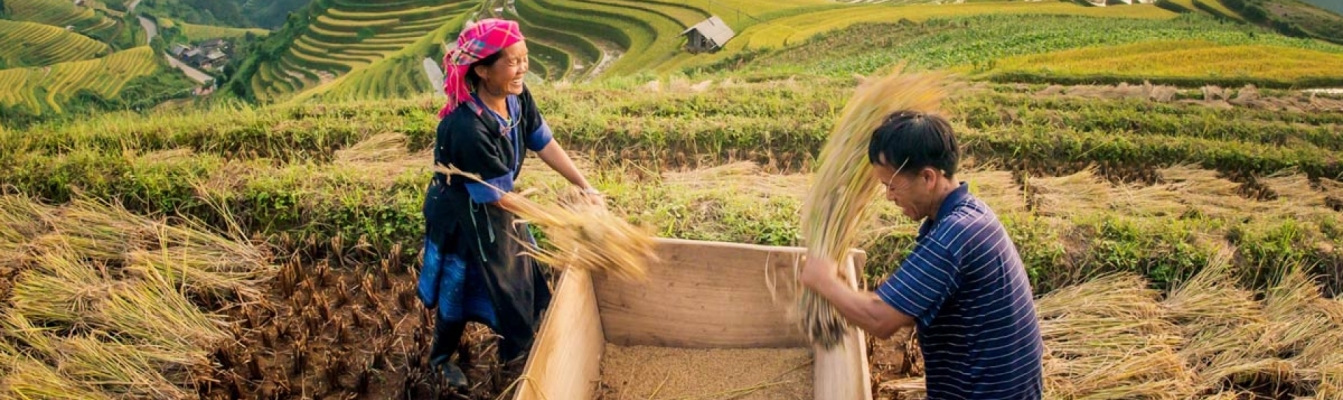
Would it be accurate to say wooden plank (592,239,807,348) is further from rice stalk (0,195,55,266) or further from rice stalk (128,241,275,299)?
rice stalk (0,195,55,266)

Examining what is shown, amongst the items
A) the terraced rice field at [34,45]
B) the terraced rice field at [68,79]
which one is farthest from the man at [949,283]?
the terraced rice field at [34,45]

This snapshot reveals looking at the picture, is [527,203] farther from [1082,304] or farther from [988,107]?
[988,107]

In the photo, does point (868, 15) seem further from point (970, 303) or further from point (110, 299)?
point (970, 303)

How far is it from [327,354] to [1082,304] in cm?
245

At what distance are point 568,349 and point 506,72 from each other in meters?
0.72

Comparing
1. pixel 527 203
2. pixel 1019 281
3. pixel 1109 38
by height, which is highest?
pixel 1019 281

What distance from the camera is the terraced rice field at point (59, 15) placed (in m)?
14.2

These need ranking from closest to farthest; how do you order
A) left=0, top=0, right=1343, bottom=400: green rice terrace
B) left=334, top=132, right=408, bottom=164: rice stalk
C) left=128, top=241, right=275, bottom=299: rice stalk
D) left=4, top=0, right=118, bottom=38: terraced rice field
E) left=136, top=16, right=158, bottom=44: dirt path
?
left=0, top=0, right=1343, bottom=400: green rice terrace < left=128, top=241, right=275, bottom=299: rice stalk < left=334, top=132, right=408, bottom=164: rice stalk < left=4, top=0, right=118, bottom=38: terraced rice field < left=136, top=16, right=158, bottom=44: dirt path

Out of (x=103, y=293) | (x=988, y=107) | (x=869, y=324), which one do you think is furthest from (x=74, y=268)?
(x=988, y=107)

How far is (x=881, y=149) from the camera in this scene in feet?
4.58

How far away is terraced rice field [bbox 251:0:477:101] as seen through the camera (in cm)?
1694

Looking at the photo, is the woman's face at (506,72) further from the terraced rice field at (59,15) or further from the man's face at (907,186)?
the terraced rice field at (59,15)

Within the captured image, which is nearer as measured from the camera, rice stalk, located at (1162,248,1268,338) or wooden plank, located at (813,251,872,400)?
wooden plank, located at (813,251,872,400)

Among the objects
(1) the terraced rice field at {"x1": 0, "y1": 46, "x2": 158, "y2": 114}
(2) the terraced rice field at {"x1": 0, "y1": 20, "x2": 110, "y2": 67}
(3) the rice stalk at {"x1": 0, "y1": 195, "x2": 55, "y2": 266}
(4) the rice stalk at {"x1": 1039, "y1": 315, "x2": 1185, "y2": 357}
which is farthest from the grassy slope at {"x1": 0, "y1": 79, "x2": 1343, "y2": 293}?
(2) the terraced rice field at {"x1": 0, "y1": 20, "x2": 110, "y2": 67}
